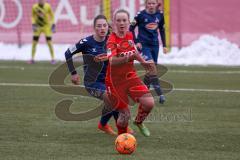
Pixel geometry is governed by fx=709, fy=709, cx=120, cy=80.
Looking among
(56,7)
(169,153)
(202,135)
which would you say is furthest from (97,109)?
(56,7)

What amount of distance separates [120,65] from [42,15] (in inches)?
533

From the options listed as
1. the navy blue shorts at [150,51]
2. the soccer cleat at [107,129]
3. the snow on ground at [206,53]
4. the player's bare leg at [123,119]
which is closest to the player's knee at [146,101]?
the player's bare leg at [123,119]

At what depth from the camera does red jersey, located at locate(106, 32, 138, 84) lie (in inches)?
384

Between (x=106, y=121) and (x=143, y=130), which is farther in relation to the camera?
(x=106, y=121)

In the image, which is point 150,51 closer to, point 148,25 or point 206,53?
point 148,25

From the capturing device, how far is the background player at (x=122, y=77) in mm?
9732

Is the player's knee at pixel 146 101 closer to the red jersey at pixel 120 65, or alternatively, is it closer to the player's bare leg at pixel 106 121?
the red jersey at pixel 120 65

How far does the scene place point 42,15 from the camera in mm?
23141

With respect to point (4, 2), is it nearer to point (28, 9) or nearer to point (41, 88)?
point (28, 9)

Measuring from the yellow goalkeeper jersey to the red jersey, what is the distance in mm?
13212

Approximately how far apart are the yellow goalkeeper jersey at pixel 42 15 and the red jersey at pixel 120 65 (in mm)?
13212

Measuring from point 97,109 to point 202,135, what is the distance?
3200mm

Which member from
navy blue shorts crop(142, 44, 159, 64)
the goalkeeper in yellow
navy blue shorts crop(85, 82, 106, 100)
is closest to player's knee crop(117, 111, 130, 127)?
navy blue shorts crop(85, 82, 106, 100)

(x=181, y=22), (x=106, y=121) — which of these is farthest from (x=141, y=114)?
→ (x=181, y=22)
